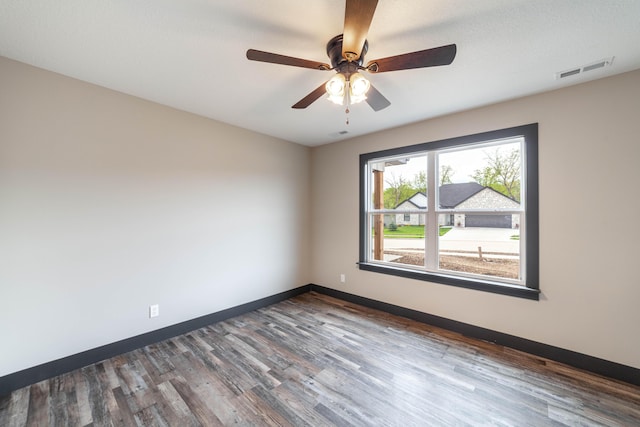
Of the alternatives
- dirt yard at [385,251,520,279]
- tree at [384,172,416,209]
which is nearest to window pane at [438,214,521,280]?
dirt yard at [385,251,520,279]

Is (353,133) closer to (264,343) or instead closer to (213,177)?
(213,177)

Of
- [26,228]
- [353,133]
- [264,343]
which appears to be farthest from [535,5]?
[26,228]

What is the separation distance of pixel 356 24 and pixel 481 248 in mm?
2749

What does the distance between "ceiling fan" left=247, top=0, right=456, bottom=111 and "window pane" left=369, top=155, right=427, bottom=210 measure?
178cm

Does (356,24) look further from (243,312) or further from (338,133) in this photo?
(243,312)

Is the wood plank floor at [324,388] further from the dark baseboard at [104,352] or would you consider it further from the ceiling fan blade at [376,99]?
the ceiling fan blade at [376,99]

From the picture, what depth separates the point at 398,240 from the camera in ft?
11.8

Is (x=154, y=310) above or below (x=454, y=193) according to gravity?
below

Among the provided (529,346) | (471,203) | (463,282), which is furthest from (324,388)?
(471,203)

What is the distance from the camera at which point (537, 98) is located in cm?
248

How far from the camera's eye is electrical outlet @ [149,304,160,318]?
8.71 feet

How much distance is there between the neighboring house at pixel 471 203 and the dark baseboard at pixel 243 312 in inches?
46.5

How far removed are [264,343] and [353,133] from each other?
3.03m

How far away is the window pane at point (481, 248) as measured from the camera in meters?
2.71
